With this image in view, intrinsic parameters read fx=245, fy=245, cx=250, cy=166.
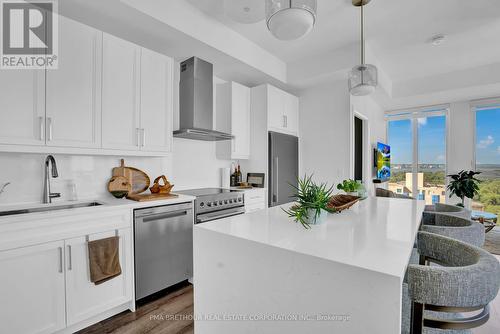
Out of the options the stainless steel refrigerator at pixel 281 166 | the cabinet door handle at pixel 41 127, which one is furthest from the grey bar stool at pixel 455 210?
the cabinet door handle at pixel 41 127

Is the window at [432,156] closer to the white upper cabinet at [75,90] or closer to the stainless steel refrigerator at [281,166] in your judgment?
the stainless steel refrigerator at [281,166]

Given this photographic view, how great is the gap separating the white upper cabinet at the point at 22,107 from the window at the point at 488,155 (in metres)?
7.00

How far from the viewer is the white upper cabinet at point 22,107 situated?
1697 millimetres

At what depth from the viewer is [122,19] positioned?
2164 mm

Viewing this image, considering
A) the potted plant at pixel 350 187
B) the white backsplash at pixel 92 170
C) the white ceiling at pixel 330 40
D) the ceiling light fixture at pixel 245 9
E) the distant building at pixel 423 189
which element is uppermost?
the white ceiling at pixel 330 40

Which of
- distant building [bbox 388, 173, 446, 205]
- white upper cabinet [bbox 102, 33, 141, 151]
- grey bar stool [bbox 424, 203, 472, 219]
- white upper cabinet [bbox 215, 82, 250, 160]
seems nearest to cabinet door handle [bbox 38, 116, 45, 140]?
white upper cabinet [bbox 102, 33, 141, 151]

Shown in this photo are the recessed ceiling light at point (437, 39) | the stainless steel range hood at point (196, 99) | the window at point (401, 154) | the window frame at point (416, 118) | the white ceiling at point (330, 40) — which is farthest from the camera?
the window at point (401, 154)

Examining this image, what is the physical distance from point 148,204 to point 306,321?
5.52 ft

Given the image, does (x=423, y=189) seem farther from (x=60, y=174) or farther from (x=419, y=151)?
(x=60, y=174)

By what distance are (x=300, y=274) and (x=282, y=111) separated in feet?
10.2

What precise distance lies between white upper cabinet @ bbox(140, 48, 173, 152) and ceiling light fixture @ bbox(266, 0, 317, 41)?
4.87ft

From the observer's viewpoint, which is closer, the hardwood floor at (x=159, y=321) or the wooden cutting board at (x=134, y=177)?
the hardwood floor at (x=159, y=321)

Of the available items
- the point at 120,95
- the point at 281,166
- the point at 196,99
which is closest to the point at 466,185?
the point at 281,166

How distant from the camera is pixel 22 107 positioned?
1.76 metres
